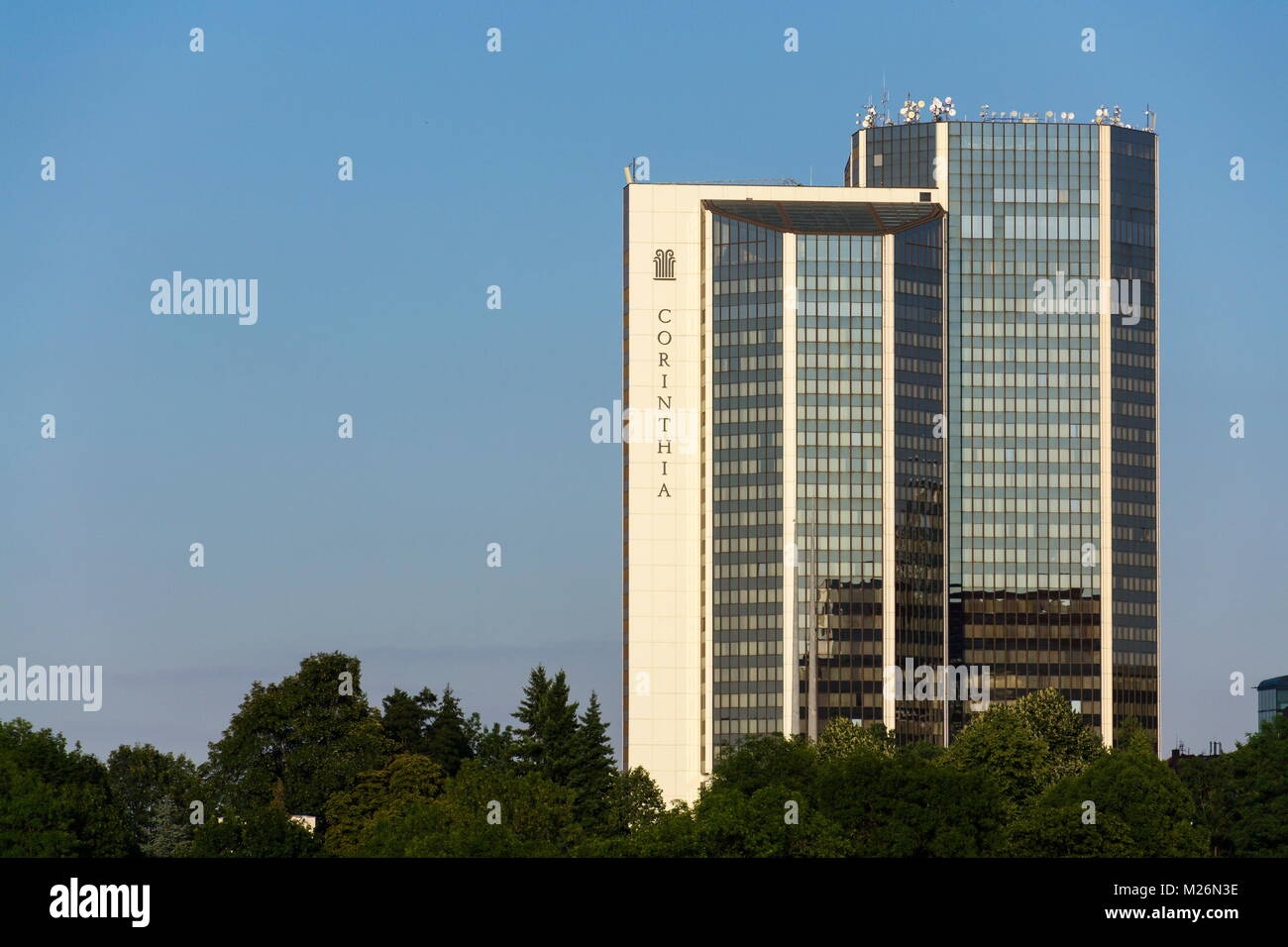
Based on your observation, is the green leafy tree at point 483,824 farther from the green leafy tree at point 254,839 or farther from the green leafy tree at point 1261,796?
the green leafy tree at point 1261,796

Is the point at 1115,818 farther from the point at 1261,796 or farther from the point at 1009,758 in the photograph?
the point at 1009,758

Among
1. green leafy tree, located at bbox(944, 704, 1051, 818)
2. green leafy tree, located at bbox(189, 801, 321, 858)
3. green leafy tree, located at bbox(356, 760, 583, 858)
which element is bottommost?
green leafy tree, located at bbox(189, 801, 321, 858)

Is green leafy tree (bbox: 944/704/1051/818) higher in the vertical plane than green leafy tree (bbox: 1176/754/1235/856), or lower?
higher

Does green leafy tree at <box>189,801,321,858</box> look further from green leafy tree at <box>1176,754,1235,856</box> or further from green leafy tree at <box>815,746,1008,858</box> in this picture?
green leafy tree at <box>1176,754,1235,856</box>

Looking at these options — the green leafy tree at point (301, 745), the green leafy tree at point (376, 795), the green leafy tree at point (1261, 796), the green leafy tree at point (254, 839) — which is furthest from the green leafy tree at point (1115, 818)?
the green leafy tree at point (301, 745)

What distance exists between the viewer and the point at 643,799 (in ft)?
612

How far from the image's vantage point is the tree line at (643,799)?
125938 millimetres

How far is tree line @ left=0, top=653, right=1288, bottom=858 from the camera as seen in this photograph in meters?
126

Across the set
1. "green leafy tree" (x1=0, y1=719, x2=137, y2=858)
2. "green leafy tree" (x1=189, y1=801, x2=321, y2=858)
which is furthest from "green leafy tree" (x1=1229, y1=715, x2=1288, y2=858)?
"green leafy tree" (x1=0, y1=719, x2=137, y2=858)

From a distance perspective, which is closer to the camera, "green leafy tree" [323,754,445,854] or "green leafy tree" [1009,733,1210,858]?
"green leafy tree" [1009,733,1210,858]

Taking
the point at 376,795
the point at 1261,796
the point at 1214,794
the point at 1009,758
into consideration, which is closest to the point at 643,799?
the point at 376,795
